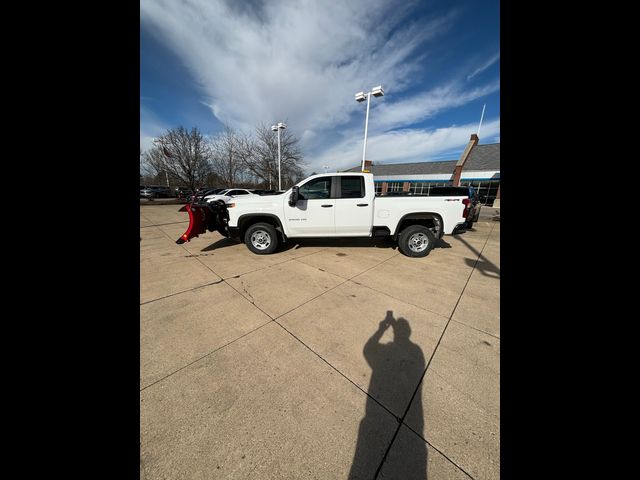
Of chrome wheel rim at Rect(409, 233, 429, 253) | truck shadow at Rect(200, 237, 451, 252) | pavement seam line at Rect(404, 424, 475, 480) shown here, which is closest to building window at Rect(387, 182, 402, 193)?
truck shadow at Rect(200, 237, 451, 252)

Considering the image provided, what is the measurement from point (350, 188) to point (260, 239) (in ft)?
8.03

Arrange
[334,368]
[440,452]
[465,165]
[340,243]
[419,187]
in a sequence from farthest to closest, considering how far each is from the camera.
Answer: [419,187]
[465,165]
[340,243]
[334,368]
[440,452]

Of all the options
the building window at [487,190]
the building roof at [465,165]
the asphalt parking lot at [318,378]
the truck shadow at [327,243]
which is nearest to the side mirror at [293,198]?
the truck shadow at [327,243]

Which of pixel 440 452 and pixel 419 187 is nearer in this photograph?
pixel 440 452

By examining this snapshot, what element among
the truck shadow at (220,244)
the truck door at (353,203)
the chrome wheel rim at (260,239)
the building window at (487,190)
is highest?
the building window at (487,190)

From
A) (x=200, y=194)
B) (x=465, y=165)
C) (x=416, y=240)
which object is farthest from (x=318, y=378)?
(x=465, y=165)

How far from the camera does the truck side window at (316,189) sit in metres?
5.61

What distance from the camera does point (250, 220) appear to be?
5.97 m

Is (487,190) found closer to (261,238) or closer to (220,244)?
(261,238)

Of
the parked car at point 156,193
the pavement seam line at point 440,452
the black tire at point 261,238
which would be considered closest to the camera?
the pavement seam line at point 440,452

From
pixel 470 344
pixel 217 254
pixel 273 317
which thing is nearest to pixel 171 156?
pixel 217 254

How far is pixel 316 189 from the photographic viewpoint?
18.5 feet

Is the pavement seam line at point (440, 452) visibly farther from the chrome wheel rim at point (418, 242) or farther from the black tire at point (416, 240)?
the chrome wheel rim at point (418, 242)
